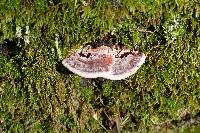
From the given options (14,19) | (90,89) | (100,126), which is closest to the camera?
(14,19)

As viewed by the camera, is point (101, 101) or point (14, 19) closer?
point (14, 19)

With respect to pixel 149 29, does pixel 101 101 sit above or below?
below

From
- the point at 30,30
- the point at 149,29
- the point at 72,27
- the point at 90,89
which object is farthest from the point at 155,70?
the point at 30,30

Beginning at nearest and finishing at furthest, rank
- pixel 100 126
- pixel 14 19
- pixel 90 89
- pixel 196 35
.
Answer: pixel 14 19 → pixel 196 35 → pixel 90 89 → pixel 100 126

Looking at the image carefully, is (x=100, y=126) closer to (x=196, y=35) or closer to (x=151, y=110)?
(x=151, y=110)

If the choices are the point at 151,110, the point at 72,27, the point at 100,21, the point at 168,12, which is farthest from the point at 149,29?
the point at 151,110

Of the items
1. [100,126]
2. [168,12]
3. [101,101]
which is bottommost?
[100,126]
